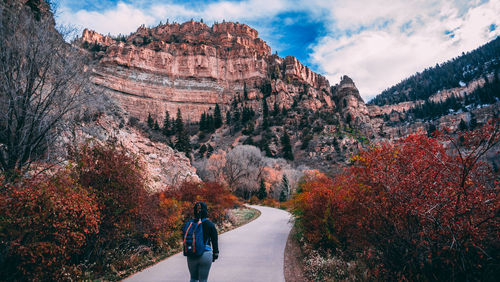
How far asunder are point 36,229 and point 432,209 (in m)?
6.84

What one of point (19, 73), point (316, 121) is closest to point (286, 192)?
point (19, 73)

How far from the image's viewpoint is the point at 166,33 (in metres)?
114

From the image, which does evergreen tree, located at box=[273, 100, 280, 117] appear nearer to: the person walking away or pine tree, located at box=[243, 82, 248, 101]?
pine tree, located at box=[243, 82, 248, 101]

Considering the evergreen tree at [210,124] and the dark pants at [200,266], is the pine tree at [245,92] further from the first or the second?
the dark pants at [200,266]

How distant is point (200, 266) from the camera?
3.79 metres

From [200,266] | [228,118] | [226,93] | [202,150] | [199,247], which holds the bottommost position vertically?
[200,266]

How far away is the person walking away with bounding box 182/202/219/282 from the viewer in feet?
12.2

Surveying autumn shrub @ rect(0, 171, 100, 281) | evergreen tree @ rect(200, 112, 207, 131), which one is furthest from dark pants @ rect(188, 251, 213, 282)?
evergreen tree @ rect(200, 112, 207, 131)

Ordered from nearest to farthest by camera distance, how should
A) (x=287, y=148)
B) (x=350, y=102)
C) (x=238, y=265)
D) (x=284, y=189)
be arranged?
(x=238, y=265) → (x=284, y=189) → (x=287, y=148) → (x=350, y=102)

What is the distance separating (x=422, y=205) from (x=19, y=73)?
381 inches

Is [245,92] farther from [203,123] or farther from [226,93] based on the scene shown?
[203,123]

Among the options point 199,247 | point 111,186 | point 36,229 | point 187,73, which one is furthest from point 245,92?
point 199,247

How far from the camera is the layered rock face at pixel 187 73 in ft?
262

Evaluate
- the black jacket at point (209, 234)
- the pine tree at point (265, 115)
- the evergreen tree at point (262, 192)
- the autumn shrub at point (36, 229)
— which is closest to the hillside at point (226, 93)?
the pine tree at point (265, 115)
